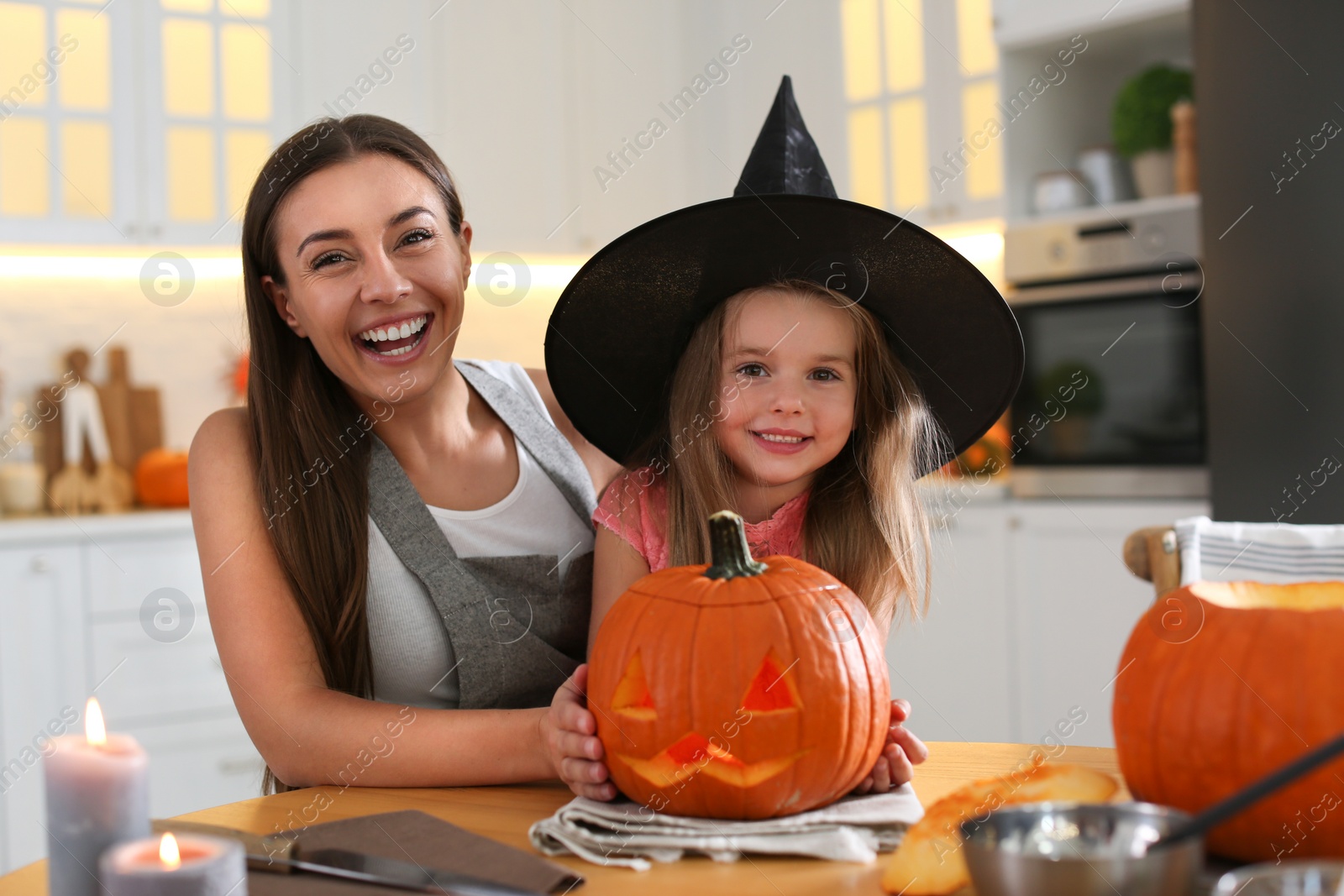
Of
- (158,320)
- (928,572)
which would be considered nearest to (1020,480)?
(928,572)

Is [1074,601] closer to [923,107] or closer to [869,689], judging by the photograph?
[923,107]

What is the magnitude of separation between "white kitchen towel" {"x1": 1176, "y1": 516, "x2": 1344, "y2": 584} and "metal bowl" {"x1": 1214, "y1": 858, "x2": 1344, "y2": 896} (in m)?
0.76

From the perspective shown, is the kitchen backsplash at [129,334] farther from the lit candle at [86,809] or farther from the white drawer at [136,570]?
the lit candle at [86,809]

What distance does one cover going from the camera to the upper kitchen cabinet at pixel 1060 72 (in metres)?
2.88

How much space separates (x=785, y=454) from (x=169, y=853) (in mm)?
781

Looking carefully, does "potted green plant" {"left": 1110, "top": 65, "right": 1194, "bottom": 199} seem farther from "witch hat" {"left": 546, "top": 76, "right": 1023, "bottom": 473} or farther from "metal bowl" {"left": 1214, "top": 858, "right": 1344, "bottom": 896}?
"metal bowl" {"left": 1214, "top": 858, "right": 1344, "bottom": 896}

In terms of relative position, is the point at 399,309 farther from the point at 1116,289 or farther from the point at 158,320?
the point at 158,320

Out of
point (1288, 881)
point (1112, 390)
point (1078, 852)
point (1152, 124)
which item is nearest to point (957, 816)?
point (1078, 852)

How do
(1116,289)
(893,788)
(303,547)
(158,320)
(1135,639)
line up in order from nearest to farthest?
(1135,639) → (893,788) → (303,547) → (1116,289) → (158,320)

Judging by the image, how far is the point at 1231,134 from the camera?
7.75ft

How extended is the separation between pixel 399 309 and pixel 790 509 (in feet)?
1.62

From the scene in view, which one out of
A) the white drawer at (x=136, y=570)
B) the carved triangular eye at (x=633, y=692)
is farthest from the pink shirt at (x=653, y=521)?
the white drawer at (x=136, y=570)

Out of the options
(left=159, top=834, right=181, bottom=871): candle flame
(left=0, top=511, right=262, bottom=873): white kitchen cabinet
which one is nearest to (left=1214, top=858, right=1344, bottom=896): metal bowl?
(left=159, top=834, right=181, bottom=871): candle flame

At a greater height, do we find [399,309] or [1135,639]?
[399,309]
